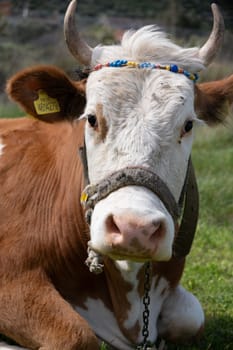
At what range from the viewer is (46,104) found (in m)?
5.04

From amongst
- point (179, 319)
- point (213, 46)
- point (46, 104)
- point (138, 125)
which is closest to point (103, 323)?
point (179, 319)

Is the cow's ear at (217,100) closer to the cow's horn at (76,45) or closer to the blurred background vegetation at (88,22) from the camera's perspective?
the cow's horn at (76,45)

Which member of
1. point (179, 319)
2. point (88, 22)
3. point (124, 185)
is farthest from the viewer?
point (88, 22)

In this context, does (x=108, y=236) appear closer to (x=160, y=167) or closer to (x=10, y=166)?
(x=160, y=167)

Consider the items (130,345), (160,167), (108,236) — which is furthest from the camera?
(130,345)

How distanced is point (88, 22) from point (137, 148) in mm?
28999

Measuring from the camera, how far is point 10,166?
549 cm

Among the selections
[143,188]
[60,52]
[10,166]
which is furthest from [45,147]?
[60,52]

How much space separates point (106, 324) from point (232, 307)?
1351mm

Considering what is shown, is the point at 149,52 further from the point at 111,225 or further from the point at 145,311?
the point at 145,311

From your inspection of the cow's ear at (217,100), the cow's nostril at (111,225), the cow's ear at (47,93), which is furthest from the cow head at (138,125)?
the cow's ear at (217,100)

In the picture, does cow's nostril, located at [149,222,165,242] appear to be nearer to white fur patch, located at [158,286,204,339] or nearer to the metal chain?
the metal chain

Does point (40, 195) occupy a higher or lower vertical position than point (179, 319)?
higher

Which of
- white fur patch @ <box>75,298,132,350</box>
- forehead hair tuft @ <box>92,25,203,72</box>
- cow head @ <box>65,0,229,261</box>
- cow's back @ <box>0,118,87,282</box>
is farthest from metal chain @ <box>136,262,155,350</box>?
forehead hair tuft @ <box>92,25,203,72</box>
